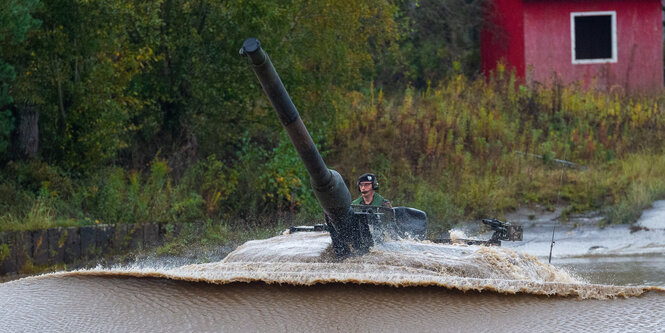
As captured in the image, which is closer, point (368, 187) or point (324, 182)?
point (324, 182)

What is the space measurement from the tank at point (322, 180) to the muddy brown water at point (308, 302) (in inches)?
24.1

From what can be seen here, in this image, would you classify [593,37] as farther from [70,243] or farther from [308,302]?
[308,302]

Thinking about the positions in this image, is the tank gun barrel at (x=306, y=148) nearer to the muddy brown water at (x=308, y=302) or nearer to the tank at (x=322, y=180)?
the tank at (x=322, y=180)

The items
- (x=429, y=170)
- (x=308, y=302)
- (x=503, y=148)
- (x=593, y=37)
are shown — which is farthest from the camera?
(x=593, y=37)

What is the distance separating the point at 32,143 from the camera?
46.3 ft

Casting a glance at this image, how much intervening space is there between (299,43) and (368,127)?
10.9ft

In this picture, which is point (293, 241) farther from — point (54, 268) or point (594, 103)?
point (594, 103)

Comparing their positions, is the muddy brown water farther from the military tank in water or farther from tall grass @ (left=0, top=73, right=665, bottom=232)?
tall grass @ (left=0, top=73, right=665, bottom=232)

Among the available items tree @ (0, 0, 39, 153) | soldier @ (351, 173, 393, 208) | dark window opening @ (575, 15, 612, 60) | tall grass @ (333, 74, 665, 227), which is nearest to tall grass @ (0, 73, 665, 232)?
tall grass @ (333, 74, 665, 227)

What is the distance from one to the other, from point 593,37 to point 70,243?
718 inches

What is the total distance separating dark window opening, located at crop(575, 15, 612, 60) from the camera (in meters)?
25.6

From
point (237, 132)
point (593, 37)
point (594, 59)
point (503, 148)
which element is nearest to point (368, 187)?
point (237, 132)

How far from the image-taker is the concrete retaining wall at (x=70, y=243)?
39.4 ft

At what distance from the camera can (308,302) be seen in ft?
8.51
